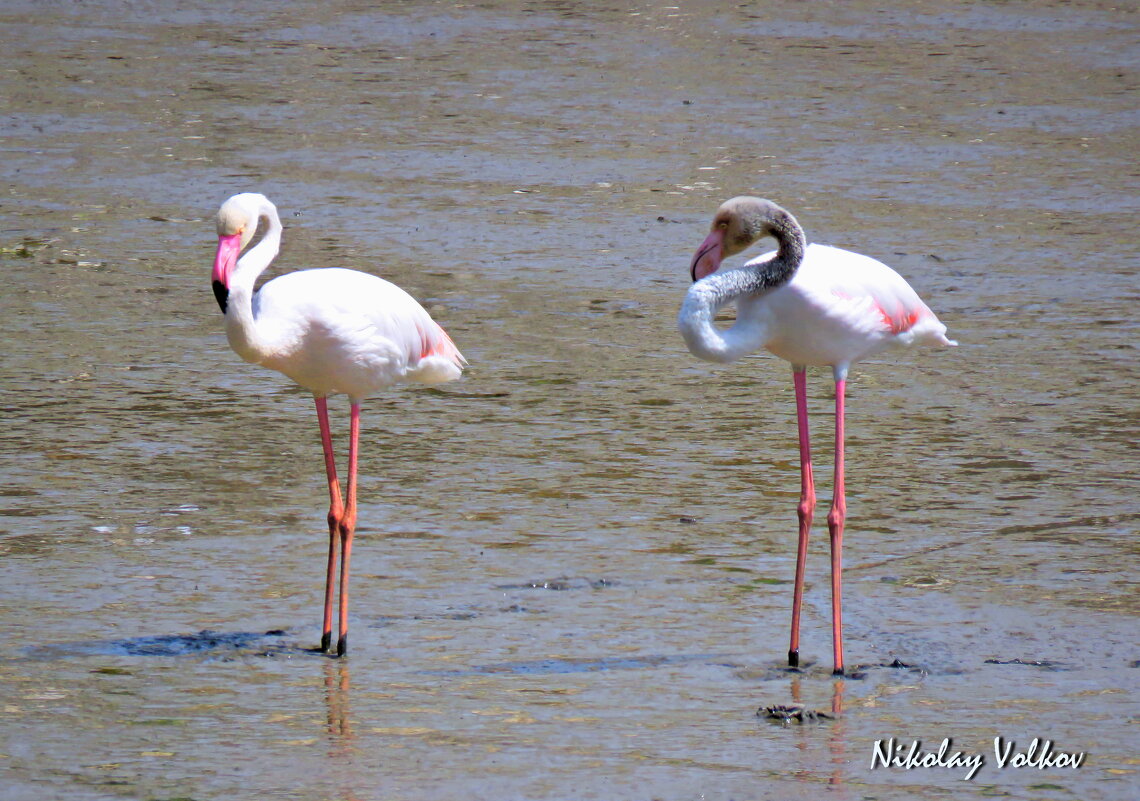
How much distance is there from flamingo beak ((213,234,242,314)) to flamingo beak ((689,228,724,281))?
132 centimetres

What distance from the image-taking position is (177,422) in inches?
285

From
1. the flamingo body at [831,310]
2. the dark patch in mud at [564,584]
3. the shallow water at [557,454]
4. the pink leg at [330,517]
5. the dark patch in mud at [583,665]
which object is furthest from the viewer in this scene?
the dark patch in mud at [564,584]

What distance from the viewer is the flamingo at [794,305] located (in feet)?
16.5

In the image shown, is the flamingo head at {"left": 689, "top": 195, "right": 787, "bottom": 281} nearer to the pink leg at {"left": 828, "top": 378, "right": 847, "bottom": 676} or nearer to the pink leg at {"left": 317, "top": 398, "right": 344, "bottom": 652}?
the pink leg at {"left": 828, "top": 378, "right": 847, "bottom": 676}

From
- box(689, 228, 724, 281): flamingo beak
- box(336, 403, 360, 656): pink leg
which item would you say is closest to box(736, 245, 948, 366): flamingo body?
box(689, 228, 724, 281): flamingo beak

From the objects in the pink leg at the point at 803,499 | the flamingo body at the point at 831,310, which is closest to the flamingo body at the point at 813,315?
the flamingo body at the point at 831,310

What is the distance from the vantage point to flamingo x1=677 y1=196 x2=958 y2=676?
504 cm

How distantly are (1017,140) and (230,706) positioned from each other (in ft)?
30.3

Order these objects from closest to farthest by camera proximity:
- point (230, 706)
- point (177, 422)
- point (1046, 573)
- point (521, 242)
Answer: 1. point (230, 706)
2. point (1046, 573)
3. point (177, 422)
4. point (521, 242)

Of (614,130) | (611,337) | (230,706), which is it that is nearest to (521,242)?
(611,337)

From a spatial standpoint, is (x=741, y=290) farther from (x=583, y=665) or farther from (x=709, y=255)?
(x=583, y=665)

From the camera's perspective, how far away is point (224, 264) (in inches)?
201

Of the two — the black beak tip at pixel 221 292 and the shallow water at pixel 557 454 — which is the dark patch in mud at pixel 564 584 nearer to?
the shallow water at pixel 557 454

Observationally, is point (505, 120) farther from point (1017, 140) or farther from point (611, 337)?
point (611, 337)
